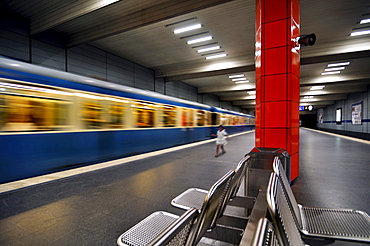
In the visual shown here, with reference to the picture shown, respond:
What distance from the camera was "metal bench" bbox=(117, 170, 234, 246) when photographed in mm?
1067

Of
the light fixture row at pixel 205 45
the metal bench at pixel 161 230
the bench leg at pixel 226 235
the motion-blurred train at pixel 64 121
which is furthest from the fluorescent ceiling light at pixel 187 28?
the bench leg at pixel 226 235

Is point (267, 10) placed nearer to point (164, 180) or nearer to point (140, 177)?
point (164, 180)

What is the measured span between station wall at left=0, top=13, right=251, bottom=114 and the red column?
262 inches

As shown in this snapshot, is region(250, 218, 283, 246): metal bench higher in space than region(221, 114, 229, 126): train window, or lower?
lower

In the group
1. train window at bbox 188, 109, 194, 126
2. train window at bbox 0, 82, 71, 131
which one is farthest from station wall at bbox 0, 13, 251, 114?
train window at bbox 188, 109, 194, 126

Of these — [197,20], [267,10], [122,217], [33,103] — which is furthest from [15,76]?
[197,20]

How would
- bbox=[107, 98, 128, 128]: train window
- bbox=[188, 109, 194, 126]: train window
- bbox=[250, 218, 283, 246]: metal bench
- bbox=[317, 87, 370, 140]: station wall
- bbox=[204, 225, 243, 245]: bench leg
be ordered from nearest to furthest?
bbox=[250, 218, 283, 246]: metal bench
bbox=[204, 225, 243, 245]: bench leg
bbox=[107, 98, 128, 128]: train window
bbox=[188, 109, 194, 126]: train window
bbox=[317, 87, 370, 140]: station wall

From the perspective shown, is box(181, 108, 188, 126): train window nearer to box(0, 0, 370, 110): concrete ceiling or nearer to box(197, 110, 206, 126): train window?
box(197, 110, 206, 126): train window

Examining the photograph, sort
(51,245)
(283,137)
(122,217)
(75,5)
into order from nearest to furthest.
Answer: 1. (51,245)
2. (122,217)
3. (283,137)
4. (75,5)

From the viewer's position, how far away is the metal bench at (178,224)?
1.07m

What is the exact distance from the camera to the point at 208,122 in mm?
13883

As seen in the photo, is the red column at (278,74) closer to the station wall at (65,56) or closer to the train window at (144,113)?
the train window at (144,113)

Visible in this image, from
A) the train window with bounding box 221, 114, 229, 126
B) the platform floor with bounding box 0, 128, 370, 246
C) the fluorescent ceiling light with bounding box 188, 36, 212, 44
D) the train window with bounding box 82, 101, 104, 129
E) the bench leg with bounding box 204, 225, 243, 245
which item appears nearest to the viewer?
the bench leg with bounding box 204, 225, 243, 245

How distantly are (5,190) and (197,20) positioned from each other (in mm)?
8811
